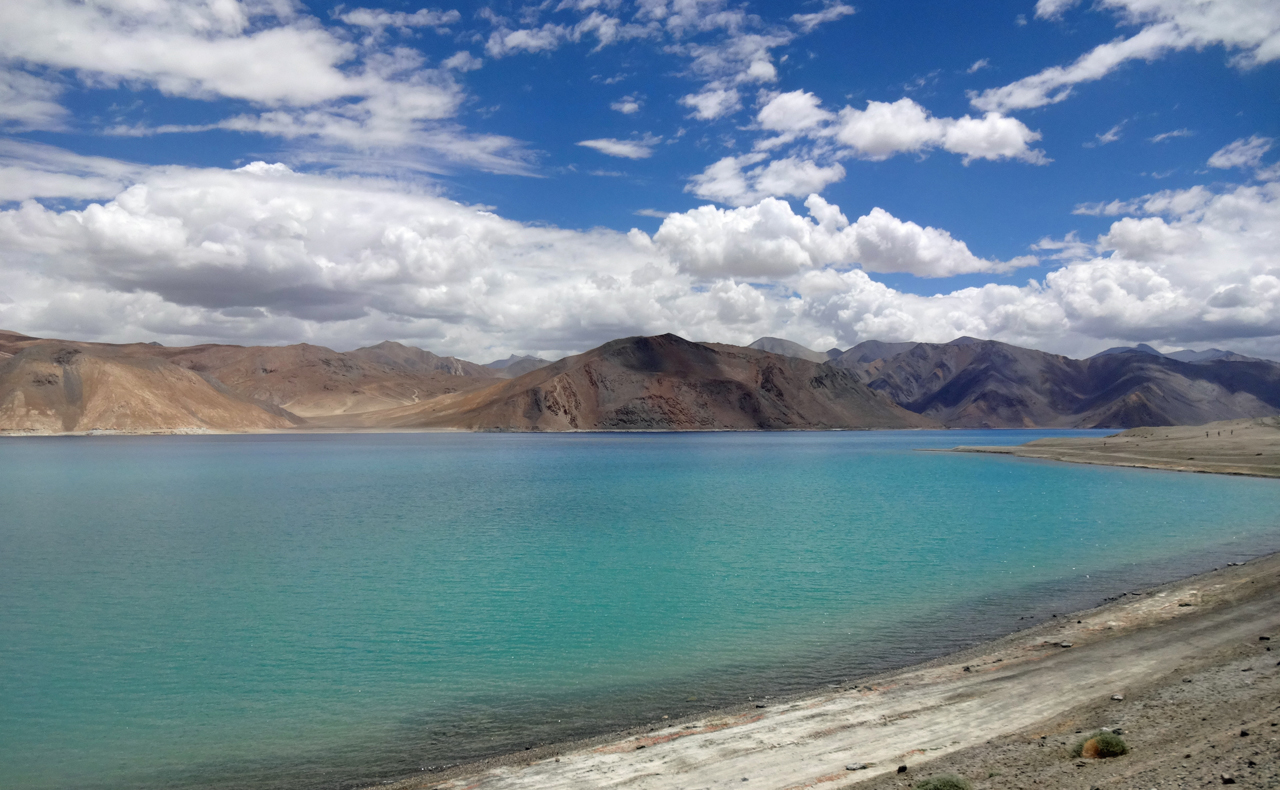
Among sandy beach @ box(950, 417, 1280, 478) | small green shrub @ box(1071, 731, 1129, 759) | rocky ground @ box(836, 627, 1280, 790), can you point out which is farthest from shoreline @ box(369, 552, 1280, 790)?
sandy beach @ box(950, 417, 1280, 478)

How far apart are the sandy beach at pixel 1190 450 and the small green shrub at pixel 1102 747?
74074 millimetres

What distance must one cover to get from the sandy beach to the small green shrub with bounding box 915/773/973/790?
250ft

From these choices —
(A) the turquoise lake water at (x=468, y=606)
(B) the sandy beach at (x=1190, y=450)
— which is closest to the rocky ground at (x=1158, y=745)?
(A) the turquoise lake water at (x=468, y=606)

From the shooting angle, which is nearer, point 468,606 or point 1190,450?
point 468,606

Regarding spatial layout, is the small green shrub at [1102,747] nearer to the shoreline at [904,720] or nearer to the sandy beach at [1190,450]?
the shoreline at [904,720]

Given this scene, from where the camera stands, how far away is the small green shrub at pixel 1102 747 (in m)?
9.82

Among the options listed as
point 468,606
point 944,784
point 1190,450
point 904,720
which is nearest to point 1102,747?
point 944,784

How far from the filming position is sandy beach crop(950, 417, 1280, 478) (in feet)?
244

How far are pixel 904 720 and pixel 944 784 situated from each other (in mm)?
3465

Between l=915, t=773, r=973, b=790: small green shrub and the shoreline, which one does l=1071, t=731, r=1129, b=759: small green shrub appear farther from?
l=915, t=773, r=973, b=790: small green shrub

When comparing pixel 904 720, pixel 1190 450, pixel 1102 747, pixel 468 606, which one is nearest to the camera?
pixel 1102 747

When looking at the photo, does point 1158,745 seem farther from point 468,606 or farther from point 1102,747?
point 468,606

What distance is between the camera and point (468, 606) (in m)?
23.2

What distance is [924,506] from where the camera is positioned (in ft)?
162
